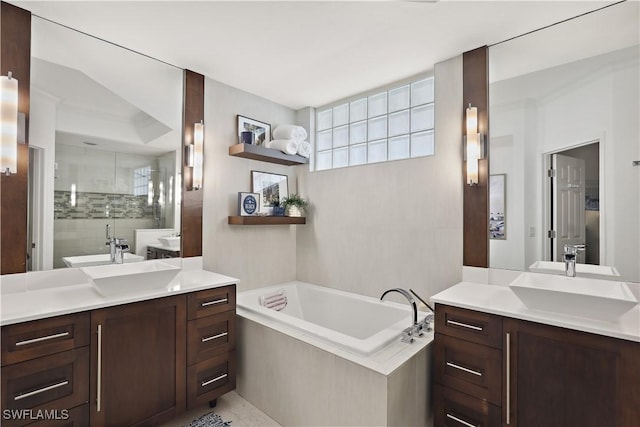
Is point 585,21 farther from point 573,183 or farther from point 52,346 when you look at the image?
point 52,346

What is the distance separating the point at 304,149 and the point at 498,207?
1.93 m

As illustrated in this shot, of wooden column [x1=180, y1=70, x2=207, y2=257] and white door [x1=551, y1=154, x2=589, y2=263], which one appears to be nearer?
white door [x1=551, y1=154, x2=589, y2=263]

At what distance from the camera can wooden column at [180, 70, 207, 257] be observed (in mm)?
2637

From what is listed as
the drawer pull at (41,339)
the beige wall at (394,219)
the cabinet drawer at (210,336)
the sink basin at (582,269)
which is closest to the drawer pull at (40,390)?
the drawer pull at (41,339)

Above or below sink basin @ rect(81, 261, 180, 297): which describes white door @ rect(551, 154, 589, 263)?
above

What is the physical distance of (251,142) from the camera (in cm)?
302

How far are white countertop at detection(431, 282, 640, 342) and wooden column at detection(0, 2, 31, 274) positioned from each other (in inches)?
99.6

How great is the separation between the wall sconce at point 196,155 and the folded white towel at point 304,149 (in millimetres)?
1004

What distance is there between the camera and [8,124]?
69.9 inches

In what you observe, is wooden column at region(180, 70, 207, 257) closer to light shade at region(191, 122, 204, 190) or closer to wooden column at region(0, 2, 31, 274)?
light shade at region(191, 122, 204, 190)

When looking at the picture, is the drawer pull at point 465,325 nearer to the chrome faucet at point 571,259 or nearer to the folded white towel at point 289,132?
the chrome faucet at point 571,259

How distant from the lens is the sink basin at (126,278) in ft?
5.91

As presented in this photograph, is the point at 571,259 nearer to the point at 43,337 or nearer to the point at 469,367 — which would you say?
the point at 469,367

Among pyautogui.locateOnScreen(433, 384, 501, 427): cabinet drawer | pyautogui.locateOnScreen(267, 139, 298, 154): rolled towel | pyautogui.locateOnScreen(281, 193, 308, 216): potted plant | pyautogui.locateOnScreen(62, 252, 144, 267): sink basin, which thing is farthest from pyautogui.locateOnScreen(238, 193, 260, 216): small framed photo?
pyautogui.locateOnScreen(433, 384, 501, 427): cabinet drawer
